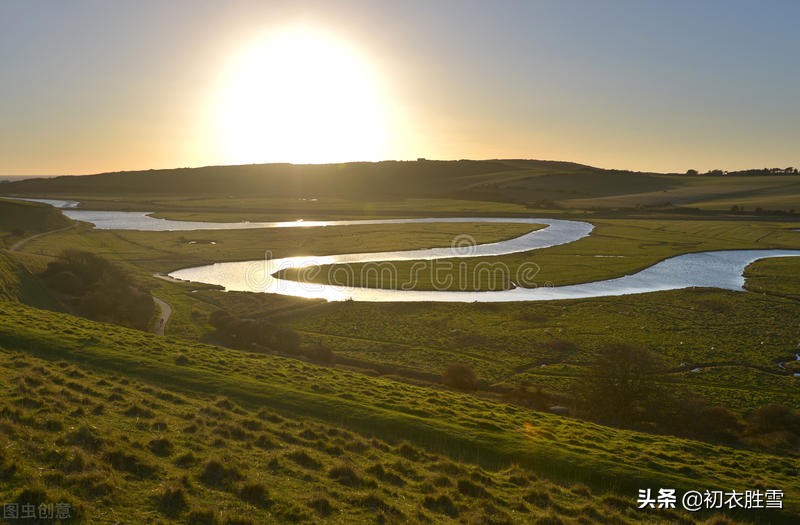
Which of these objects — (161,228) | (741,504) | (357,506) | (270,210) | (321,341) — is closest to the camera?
(357,506)

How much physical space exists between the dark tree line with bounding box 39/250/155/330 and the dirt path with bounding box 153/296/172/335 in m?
0.71

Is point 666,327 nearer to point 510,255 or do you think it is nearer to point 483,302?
point 483,302

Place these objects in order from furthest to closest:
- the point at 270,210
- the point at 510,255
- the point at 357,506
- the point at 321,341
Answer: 1. the point at 270,210
2. the point at 510,255
3. the point at 321,341
4. the point at 357,506

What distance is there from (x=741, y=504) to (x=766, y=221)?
143242 mm

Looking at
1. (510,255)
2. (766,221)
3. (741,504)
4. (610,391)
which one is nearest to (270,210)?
(510,255)

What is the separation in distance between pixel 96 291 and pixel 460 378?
3217 centimetres

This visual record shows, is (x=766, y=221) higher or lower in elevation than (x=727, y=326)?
higher

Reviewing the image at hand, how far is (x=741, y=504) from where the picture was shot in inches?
A: 727

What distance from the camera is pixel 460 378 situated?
36031 mm

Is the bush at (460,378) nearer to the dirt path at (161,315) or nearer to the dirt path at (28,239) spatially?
the dirt path at (161,315)

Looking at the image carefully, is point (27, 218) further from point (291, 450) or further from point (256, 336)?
point (291, 450)

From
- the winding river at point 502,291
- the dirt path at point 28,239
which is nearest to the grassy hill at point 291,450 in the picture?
the winding river at point 502,291

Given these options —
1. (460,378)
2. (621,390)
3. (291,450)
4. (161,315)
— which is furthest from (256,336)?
(291,450)

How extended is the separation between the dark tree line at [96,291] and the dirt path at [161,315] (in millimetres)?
714
